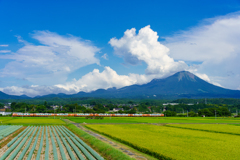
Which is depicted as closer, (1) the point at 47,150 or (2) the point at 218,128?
(1) the point at 47,150

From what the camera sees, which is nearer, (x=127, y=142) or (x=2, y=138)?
(x=127, y=142)

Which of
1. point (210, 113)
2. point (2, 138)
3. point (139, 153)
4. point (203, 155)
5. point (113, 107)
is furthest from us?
point (113, 107)

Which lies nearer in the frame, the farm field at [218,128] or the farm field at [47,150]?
the farm field at [47,150]

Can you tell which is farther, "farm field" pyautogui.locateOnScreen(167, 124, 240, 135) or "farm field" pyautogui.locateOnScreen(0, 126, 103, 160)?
"farm field" pyautogui.locateOnScreen(167, 124, 240, 135)

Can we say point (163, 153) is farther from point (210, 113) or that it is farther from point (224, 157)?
point (210, 113)

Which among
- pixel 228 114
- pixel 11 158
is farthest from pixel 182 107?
pixel 11 158

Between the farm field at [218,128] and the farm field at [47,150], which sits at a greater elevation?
the farm field at [47,150]

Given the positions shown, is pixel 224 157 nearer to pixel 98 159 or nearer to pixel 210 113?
pixel 98 159

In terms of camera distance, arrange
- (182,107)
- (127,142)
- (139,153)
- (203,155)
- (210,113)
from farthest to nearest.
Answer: (182,107), (210,113), (127,142), (139,153), (203,155)

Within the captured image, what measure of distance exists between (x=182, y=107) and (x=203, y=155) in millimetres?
152324

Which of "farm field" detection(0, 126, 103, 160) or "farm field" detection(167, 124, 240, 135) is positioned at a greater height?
"farm field" detection(0, 126, 103, 160)

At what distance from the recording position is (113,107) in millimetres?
183750

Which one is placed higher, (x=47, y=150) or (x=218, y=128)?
(x=47, y=150)

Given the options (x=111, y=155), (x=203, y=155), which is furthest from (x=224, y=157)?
(x=111, y=155)
